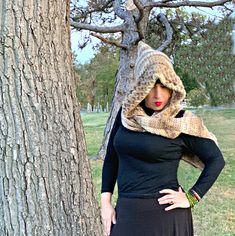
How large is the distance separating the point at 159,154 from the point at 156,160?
1.5 inches

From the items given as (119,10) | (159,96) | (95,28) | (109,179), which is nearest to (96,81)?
(119,10)

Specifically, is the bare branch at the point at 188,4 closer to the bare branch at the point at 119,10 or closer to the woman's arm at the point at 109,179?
the bare branch at the point at 119,10

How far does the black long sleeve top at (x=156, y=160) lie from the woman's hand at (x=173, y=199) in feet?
0.12

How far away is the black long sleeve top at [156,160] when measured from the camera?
2320 millimetres

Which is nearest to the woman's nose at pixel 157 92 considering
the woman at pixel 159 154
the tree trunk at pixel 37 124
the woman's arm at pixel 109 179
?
the woman at pixel 159 154

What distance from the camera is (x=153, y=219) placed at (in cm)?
237

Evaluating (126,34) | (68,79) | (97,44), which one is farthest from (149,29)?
(68,79)

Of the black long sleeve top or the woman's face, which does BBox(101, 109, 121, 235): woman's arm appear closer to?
the black long sleeve top

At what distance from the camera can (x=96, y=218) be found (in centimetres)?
287

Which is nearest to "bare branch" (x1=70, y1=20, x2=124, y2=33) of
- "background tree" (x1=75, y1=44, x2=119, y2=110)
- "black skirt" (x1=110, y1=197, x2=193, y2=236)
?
"black skirt" (x1=110, y1=197, x2=193, y2=236)

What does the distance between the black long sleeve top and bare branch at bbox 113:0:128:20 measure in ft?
25.9

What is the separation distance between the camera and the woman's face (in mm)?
2365

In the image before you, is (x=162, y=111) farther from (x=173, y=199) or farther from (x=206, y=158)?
(x=173, y=199)

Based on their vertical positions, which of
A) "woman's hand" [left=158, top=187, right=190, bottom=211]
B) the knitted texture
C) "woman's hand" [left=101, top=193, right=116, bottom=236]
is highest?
the knitted texture
